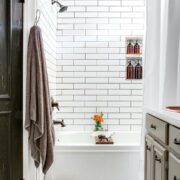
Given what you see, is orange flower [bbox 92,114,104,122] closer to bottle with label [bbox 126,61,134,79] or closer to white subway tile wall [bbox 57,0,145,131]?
white subway tile wall [bbox 57,0,145,131]

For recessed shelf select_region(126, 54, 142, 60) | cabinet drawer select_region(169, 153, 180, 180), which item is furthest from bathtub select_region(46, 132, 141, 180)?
cabinet drawer select_region(169, 153, 180, 180)

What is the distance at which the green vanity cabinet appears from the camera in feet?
4.62

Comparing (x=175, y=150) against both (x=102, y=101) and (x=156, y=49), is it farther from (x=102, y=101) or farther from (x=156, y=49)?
(x=102, y=101)

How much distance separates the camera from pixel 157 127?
179cm

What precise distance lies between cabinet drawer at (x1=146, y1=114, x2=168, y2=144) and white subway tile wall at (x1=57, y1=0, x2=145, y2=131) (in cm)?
158

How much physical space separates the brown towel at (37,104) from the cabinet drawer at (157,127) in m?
0.87

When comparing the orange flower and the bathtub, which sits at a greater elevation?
the orange flower

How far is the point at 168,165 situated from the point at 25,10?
5.50ft

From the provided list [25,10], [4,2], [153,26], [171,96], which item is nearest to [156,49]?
[153,26]

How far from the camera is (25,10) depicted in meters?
2.21

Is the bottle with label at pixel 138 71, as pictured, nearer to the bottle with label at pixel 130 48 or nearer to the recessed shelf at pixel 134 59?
the recessed shelf at pixel 134 59

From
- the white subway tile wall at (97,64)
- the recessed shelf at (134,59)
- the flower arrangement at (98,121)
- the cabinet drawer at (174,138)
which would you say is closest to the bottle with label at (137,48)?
the recessed shelf at (134,59)

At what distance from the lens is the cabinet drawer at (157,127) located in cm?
161

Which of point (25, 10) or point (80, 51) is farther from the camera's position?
point (80, 51)
